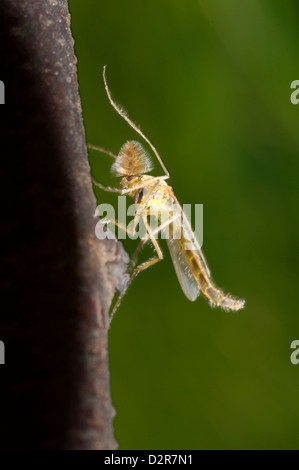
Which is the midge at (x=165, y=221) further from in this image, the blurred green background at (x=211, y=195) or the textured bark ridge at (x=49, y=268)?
the textured bark ridge at (x=49, y=268)

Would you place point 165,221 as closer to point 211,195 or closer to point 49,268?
point 211,195

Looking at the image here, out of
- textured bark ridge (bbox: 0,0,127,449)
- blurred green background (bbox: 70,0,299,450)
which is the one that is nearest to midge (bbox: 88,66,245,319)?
blurred green background (bbox: 70,0,299,450)

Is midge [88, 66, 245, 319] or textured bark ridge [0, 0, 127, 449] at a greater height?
midge [88, 66, 245, 319]

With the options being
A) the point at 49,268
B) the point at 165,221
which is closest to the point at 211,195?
the point at 165,221

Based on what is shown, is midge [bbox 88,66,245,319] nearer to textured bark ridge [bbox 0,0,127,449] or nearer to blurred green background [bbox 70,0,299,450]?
blurred green background [bbox 70,0,299,450]

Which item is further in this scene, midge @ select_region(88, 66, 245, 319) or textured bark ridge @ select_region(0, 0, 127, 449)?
midge @ select_region(88, 66, 245, 319)

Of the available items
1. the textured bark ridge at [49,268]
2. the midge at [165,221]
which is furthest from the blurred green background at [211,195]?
the textured bark ridge at [49,268]
